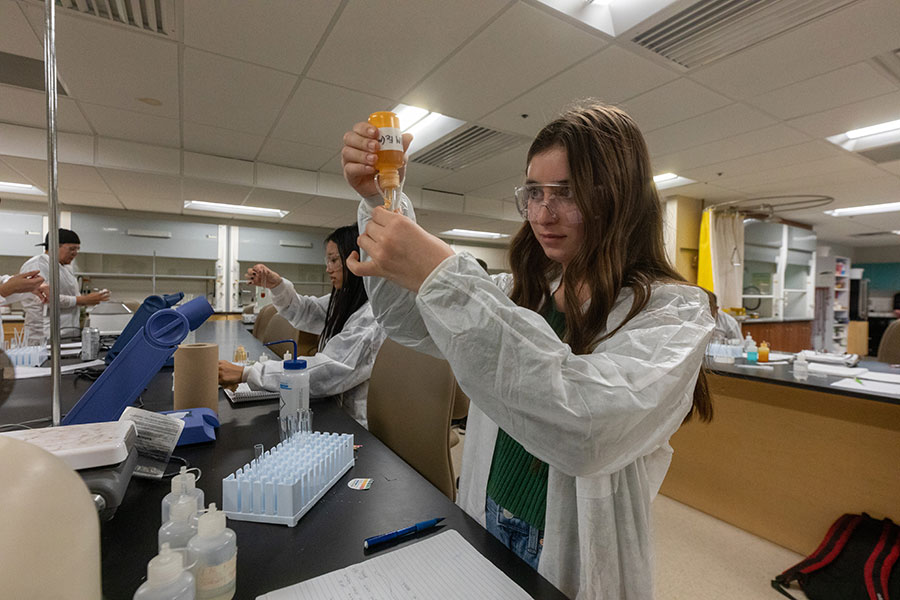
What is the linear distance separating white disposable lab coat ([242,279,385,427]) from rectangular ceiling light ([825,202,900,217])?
23.4 feet

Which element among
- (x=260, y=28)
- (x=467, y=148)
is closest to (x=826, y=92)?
(x=467, y=148)

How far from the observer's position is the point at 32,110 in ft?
10.2

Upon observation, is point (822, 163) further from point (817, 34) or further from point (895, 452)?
point (895, 452)

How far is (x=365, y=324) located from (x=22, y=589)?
4.58 feet

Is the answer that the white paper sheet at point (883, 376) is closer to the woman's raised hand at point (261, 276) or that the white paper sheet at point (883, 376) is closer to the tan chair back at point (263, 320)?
the woman's raised hand at point (261, 276)

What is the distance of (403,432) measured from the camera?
1.26 meters

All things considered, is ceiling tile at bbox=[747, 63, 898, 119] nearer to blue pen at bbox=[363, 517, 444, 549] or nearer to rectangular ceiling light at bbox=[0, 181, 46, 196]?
blue pen at bbox=[363, 517, 444, 549]

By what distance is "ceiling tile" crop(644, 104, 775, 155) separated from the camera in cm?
283

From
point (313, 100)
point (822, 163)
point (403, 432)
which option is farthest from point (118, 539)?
point (822, 163)

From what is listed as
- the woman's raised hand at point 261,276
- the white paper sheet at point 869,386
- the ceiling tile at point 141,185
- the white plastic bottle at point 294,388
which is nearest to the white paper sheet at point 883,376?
the white paper sheet at point 869,386

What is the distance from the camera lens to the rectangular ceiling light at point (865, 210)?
556 cm

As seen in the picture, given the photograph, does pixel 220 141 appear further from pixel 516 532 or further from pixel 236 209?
pixel 516 532

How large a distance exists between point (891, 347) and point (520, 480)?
12.3 ft

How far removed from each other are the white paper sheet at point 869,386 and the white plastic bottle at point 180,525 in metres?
2.34
